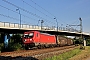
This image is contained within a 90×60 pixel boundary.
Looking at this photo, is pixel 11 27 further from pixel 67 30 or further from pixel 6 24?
pixel 67 30

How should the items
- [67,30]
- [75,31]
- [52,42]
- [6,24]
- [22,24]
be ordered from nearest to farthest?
1. [6,24]
2. [22,24]
3. [52,42]
4. [67,30]
5. [75,31]

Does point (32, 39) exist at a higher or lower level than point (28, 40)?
higher

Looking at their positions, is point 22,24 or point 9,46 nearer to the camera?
point 9,46

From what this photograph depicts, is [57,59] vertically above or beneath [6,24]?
beneath

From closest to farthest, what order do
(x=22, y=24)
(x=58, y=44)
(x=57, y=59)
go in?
1. (x=57, y=59)
2. (x=22, y=24)
3. (x=58, y=44)

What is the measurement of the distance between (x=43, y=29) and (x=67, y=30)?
24.0m

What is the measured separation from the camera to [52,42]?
52.4 metres

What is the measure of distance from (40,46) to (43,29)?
22.0 metres

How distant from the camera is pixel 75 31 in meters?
91.1

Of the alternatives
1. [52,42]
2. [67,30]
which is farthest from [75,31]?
[52,42]

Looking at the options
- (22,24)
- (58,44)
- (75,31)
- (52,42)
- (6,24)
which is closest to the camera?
(6,24)

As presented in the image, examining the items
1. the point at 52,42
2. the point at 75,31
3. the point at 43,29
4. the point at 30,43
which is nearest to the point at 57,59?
the point at 30,43

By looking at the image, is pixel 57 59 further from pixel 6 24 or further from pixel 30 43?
pixel 6 24

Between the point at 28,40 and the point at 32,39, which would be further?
the point at 28,40
